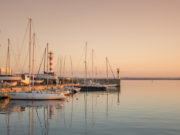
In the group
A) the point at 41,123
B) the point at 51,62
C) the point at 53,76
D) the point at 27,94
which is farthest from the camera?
the point at 51,62

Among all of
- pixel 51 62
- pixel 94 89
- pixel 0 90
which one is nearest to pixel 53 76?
pixel 51 62

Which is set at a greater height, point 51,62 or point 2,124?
point 51,62

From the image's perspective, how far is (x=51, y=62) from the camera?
133625mm

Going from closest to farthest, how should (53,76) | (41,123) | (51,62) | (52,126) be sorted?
(52,126), (41,123), (53,76), (51,62)

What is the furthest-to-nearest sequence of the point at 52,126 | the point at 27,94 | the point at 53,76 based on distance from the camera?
the point at 53,76 < the point at 27,94 < the point at 52,126

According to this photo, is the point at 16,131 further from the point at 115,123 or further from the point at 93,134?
the point at 115,123

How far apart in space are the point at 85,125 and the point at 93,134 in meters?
3.62

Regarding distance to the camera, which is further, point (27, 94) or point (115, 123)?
point (27, 94)

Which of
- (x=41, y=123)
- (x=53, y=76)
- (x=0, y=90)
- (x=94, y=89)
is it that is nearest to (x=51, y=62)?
(x=53, y=76)

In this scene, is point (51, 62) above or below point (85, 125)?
above

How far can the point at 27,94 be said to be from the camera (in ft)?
136

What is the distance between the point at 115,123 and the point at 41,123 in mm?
7056

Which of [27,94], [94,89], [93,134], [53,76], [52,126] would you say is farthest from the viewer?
[53,76]

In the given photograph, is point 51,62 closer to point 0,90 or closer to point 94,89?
point 94,89
